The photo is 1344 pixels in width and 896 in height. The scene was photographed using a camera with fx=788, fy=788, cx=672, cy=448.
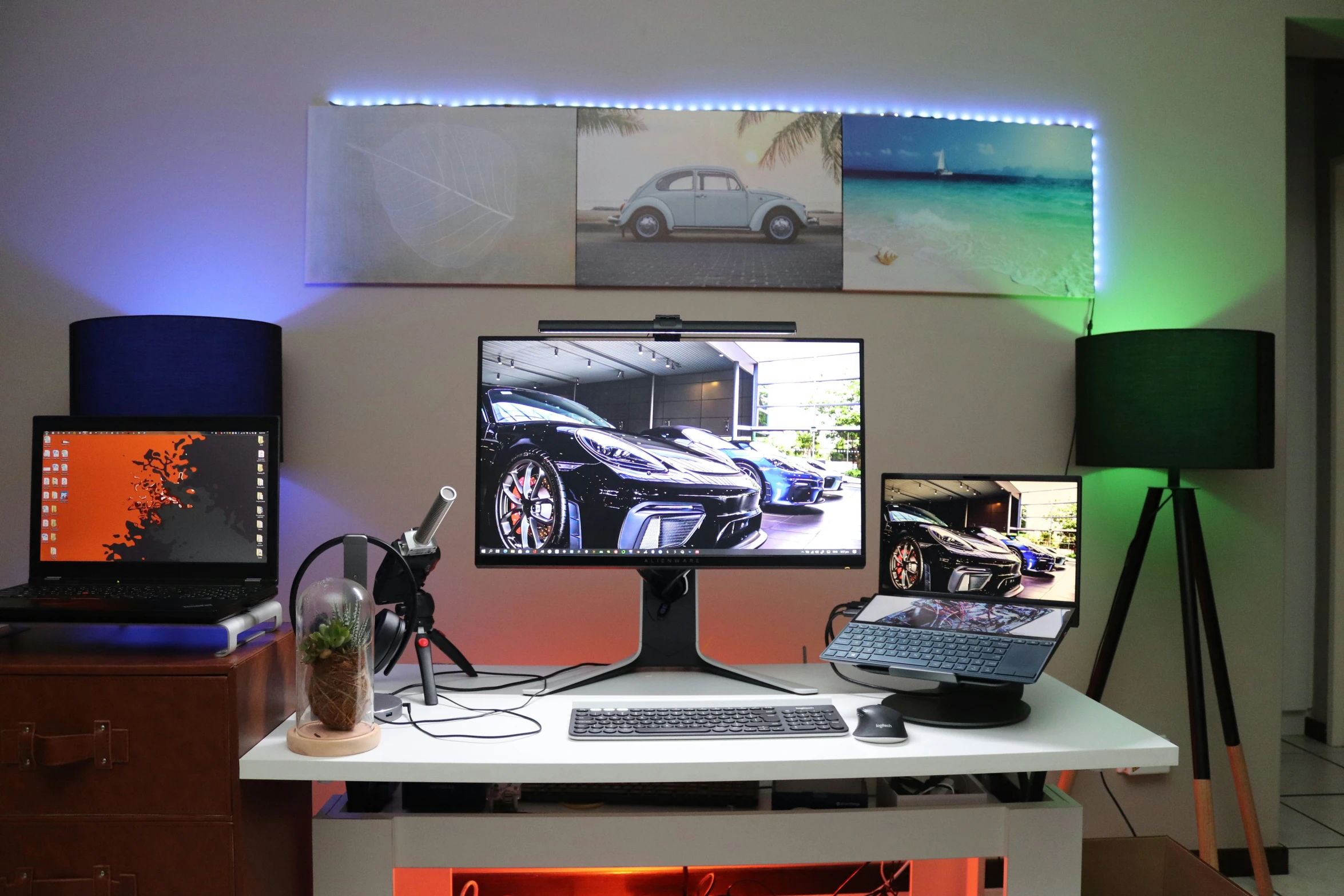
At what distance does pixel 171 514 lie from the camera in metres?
1.50

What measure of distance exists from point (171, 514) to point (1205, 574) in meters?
2.51

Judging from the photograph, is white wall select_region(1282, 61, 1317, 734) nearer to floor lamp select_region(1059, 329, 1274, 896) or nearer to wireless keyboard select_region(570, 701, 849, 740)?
floor lamp select_region(1059, 329, 1274, 896)

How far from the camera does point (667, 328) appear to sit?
165cm

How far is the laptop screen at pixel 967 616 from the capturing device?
4.96 feet

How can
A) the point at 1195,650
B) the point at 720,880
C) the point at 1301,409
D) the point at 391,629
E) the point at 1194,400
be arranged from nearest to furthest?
1. the point at 391,629
2. the point at 720,880
3. the point at 1194,400
4. the point at 1195,650
5. the point at 1301,409

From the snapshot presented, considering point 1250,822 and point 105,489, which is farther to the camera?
point 1250,822

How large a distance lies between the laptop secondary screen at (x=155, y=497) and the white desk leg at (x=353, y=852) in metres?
0.51

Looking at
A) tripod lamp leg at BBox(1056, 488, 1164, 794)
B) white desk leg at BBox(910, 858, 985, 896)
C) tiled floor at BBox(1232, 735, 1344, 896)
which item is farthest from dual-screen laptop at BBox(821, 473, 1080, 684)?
tiled floor at BBox(1232, 735, 1344, 896)

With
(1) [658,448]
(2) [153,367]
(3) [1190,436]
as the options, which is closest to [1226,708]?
(3) [1190,436]

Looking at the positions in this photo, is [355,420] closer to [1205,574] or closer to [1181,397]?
[1181,397]

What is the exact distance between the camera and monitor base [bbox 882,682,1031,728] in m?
1.39

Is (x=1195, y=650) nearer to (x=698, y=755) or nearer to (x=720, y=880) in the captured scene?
(x=720, y=880)

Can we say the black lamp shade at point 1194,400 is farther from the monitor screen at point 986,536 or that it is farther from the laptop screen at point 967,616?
the laptop screen at point 967,616

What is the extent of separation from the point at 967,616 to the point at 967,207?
4.12 feet
